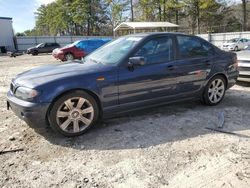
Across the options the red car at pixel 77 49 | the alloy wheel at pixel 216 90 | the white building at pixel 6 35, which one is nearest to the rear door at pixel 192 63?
the alloy wheel at pixel 216 90

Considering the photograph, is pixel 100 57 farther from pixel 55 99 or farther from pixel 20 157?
pixel 20 157

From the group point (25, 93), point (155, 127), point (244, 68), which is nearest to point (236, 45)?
point (244, 68)

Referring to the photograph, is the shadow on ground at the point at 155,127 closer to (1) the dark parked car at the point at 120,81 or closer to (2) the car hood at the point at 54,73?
(1) the dark parked car at the point at 120,81

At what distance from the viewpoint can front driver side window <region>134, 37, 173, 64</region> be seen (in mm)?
4406

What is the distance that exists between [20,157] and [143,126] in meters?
1.92

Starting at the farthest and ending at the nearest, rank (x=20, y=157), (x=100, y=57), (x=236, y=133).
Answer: (x=100, y=57), (x=236, y=133), (x=20, y=157)

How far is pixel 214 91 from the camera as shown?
5344 mm

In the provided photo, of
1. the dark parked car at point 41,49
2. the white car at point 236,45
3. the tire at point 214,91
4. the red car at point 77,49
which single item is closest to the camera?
the tire at point 214,91

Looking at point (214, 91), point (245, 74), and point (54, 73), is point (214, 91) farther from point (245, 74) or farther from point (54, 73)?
point (54, 73)

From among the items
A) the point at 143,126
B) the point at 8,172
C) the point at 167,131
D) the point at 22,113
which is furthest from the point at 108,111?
the point at 8,172

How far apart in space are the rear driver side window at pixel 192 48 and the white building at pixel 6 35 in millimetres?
35824

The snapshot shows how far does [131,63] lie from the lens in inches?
163

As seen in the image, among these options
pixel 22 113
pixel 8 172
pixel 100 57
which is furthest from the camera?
pixel 100 57

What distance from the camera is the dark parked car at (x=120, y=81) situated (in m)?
3.69
